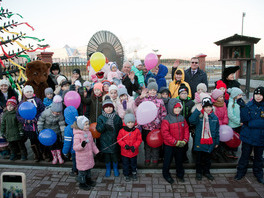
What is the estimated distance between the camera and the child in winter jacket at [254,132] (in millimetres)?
3455

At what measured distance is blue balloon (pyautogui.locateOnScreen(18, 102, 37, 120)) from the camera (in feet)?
12.5

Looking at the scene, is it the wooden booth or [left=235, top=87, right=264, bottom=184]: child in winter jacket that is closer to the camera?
[left=235, top=87, right=264, bottom=184]: child in winter jacket

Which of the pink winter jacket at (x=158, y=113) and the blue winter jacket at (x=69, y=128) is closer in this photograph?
the blue winter jacket at (x=69, y=128)

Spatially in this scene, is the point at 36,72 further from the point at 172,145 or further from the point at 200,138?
the point at 200,138

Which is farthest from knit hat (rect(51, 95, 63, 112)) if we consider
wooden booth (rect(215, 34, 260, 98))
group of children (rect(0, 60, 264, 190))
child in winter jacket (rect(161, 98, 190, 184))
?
wooden booth (rect(215, 34, 260, 98))

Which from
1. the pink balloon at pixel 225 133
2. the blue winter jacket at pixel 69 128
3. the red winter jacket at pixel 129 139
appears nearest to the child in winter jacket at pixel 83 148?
the blue winter jacket at pixel 69 128

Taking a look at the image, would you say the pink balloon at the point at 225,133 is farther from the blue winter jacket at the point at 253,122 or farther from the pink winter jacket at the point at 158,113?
the pink winter jacket at the point at 158,113

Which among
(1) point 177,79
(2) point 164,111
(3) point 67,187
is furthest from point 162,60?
(3) point 67,187

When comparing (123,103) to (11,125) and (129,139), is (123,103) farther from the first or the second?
(11,125)

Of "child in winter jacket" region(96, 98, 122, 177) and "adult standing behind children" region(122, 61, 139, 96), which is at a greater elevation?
"adult standing behind children" region(122, 61, 139, 96)

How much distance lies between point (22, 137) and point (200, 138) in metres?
3.68

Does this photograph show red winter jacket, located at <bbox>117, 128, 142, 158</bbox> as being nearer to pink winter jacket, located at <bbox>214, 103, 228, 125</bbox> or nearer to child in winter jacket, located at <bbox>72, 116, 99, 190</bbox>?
child in winter jacket, located at <bbox>72, 116, 99, 190</bbox>

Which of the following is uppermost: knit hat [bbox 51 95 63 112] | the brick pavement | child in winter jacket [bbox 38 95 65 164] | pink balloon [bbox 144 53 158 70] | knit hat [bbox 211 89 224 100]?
pink balloon [bbox 144 53 158 70]

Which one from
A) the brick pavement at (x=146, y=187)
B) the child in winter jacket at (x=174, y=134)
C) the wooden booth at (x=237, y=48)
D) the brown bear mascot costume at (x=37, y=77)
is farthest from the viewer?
the wooden booth at (x=237, y=48)
